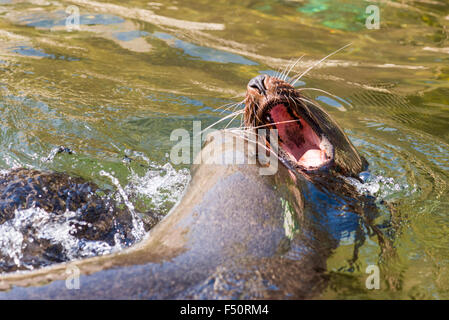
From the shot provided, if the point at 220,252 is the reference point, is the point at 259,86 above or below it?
above

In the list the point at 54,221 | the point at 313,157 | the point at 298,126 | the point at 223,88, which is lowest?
the point at 54,221

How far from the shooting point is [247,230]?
2.45 m

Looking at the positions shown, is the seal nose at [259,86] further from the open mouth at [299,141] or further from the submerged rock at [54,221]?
the submerged rock at [54,221]

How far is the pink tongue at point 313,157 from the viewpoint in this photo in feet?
11.0

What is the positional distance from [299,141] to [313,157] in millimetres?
137

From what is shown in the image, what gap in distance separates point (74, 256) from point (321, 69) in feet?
14.7

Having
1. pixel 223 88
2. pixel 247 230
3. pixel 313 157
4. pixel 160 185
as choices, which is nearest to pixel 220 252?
pixel 247 230

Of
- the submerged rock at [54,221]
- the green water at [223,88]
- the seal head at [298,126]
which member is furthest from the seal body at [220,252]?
the submerged rock at [54,221]

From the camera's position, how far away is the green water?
139 inches

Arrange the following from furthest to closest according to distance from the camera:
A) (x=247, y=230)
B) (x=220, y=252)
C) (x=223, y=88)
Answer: (x=223, y=88) < (x=247, y=230) < (x=220, y=252)

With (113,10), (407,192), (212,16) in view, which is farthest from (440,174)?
(113,10)

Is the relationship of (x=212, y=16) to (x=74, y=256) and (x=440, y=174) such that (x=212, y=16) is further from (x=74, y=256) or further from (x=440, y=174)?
(x=74, y=256)

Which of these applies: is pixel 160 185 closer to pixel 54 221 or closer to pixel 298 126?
A: pixel 54 221

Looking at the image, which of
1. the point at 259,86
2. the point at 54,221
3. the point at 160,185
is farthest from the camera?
the point at 160,185
